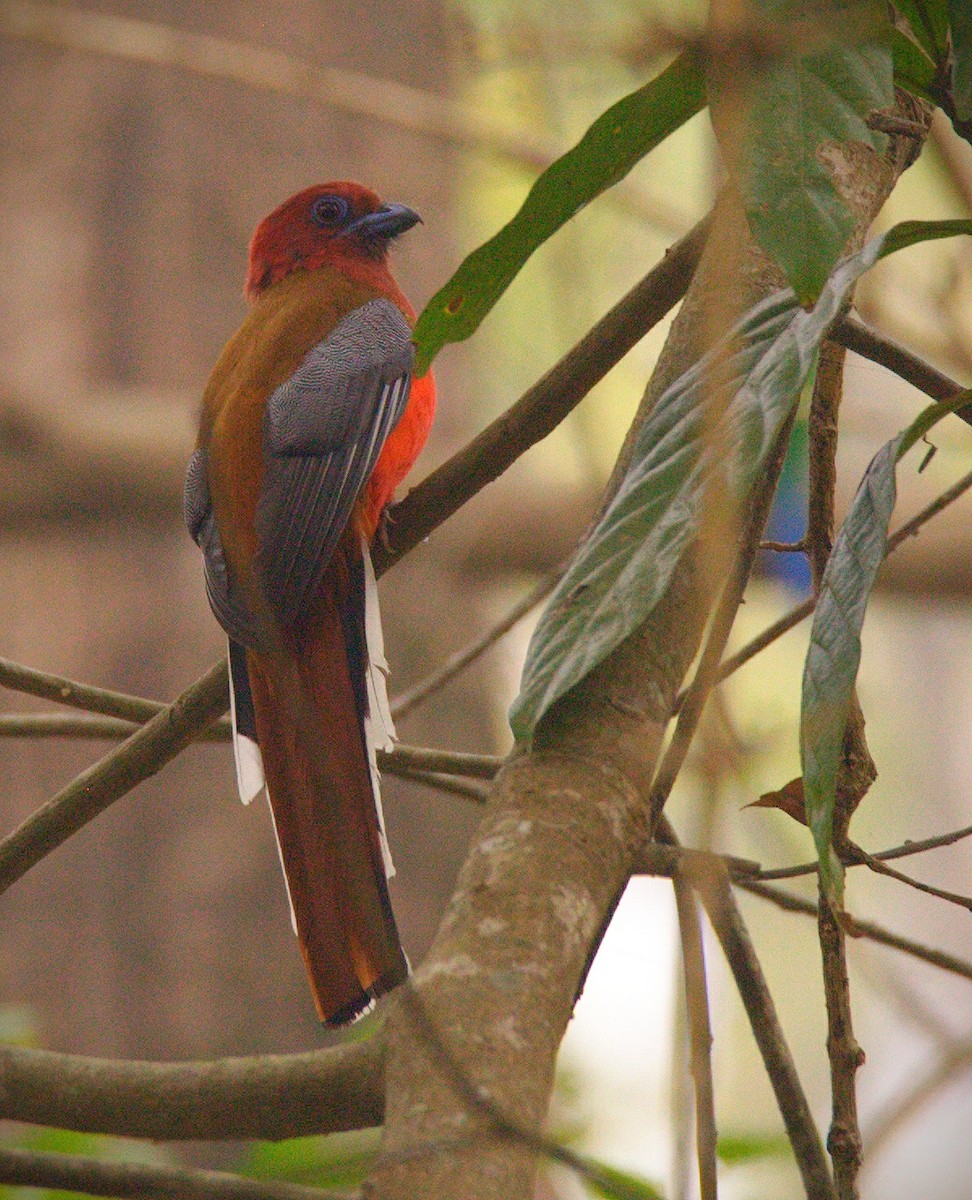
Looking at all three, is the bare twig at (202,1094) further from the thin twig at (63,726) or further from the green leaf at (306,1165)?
the green leaf at (306,1165)

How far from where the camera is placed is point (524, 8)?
6.08 metres

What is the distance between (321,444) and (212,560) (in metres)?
0.31

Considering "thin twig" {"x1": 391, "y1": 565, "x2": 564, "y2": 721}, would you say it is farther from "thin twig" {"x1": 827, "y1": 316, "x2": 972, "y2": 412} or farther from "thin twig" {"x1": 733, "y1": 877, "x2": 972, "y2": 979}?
"thin twig" {"x1": 827, "y1": 316, "x2": 972, "y2": 412}

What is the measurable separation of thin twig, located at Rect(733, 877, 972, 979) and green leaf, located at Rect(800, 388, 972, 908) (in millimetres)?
455

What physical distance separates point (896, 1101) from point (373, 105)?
11.6 feet

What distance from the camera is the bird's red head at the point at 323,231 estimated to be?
366 centimetres

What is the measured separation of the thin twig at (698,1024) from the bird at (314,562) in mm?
345

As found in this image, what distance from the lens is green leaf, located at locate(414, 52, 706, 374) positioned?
5.75 ft

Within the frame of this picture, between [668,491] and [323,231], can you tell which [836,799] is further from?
[323,231]

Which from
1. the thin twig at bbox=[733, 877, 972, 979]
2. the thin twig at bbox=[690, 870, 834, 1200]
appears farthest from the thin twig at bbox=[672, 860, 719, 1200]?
→ the thin twig at bbox=[733, 877, 972, 979]

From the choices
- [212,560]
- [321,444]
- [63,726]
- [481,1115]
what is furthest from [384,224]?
[481,1115]

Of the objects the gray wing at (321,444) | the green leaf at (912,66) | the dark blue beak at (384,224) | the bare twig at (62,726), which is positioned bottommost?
the bare twig at (62,726)

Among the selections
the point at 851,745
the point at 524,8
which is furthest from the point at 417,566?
the point at 851,745

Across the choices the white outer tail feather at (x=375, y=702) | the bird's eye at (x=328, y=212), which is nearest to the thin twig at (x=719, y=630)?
the white outer tail feather at (x=375, y=702)
